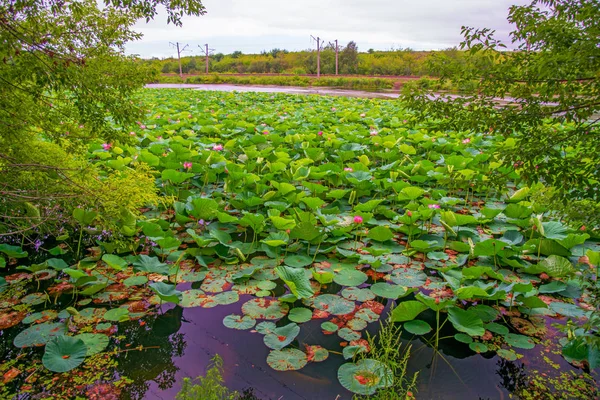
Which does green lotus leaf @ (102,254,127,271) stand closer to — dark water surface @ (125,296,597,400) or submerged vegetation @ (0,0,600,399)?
submerged vegetation @ (0,0,600,399)

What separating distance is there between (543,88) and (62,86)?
2219 mm

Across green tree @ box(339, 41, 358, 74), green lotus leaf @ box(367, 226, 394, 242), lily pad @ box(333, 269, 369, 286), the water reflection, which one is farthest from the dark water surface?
green tree @ box(339, 41, 358, 74)

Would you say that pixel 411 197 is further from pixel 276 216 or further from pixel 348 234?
pixel 276 216

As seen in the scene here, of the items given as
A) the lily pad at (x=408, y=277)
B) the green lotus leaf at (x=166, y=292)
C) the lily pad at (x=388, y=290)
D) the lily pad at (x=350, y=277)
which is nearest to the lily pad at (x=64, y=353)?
the green lotus leaf at (x=166, y=292)

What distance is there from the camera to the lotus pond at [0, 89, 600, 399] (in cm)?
161

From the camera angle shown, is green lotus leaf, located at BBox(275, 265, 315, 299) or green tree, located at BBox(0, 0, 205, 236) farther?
green lotus leaf, located at BBox(275, 265, 315, 299)

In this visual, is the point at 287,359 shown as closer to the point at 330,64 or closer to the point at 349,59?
the point at 349,59

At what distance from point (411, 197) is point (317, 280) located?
1.17 metres

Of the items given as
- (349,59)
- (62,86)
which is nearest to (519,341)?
(62,86)

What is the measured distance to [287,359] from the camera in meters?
1.69

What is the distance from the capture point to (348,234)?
270 cm

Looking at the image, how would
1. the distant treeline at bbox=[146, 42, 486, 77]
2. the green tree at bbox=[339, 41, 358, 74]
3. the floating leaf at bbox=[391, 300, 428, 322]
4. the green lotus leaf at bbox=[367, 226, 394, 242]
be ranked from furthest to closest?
the green tree at bbox=[339, 41, 358, 74] < the distant treeline at bbox=[146, 42, 486, 77] < the green lotus leaf at bbox=[367, 226, 394, 242] < the floating leaf at bbox=[391, 300, 428, 322]

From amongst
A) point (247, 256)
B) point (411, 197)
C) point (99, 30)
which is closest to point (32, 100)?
point (99, 30)

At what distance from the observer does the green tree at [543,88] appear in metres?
1.30
